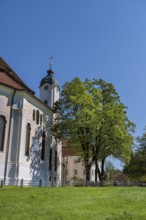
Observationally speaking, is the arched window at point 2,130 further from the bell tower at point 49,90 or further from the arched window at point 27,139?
the bell tower at point 49,90

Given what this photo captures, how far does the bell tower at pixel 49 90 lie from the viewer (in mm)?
39906

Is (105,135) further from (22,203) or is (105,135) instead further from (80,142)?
(22,203)

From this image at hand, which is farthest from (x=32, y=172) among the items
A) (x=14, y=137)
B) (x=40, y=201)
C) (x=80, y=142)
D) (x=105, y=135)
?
(x=40, y=201)

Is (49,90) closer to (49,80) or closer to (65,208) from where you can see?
(49,80)

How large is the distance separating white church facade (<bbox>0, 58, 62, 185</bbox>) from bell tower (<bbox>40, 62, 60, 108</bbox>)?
21.3 feet

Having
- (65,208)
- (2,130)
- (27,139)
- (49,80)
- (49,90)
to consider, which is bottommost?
(65,208)

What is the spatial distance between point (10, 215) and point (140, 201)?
7.39 meters

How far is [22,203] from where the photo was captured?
1330 cm

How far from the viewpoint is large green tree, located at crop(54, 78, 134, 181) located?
99.4 ft

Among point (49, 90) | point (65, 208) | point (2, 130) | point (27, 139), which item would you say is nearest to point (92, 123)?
point (27, 139)

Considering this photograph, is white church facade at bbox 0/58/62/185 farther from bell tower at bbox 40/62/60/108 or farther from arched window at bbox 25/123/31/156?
bell tower at bbox 40/62/60/108

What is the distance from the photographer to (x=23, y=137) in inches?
1057

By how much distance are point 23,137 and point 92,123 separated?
7.70m

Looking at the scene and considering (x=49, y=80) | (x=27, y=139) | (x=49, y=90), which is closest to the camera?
(x=27, y=139)
